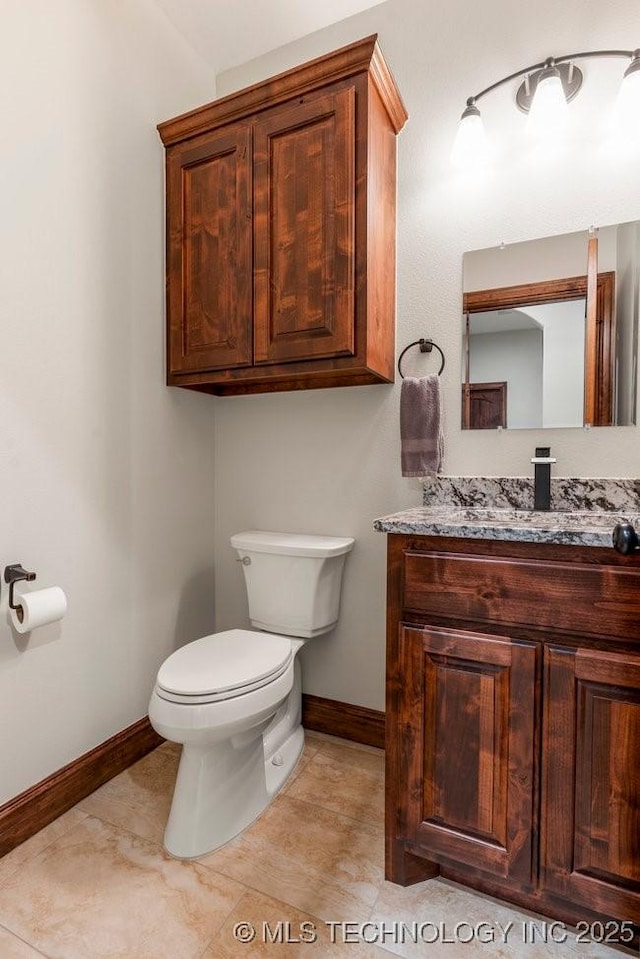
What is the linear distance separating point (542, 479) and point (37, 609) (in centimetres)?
148

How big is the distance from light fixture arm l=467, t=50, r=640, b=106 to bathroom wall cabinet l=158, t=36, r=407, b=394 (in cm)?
27

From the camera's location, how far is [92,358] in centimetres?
162

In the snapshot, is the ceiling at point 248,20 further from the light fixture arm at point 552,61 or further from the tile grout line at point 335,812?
the tile grout line at point 335,812

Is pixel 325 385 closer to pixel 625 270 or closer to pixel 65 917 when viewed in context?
pixel 625 270

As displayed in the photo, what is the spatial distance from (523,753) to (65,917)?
3.72 ft

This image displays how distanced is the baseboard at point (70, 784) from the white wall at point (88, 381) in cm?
3

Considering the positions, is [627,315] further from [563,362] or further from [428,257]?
[428,257]

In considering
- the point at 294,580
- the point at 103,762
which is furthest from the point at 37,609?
the point at 294,580

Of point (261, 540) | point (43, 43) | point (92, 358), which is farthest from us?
point (261, 540)

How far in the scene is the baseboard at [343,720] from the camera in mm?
1852

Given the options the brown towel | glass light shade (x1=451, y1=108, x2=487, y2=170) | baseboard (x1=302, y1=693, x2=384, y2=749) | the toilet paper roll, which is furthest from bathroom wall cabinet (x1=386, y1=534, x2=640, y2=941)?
glass light shade (x1=451, y1=108, x2=487, y2=170)

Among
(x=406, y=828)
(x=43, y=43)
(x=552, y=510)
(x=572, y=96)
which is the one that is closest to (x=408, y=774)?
(x=406, y=828)

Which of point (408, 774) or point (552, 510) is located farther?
point (552, 510)

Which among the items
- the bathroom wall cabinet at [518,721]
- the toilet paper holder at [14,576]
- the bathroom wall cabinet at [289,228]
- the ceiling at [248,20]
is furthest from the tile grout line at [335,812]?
the ceiling at [248,20]
